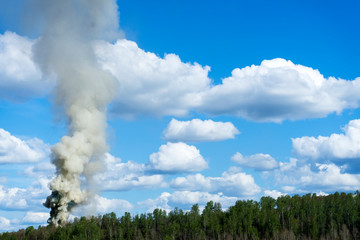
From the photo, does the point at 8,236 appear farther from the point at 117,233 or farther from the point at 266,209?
the point at 266,209

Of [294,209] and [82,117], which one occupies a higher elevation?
[82,117]

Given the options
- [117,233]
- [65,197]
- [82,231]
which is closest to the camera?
[65,197]

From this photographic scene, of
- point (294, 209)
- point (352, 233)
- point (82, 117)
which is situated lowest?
point (352, 233)

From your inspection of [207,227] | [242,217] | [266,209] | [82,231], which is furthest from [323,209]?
[82,231]

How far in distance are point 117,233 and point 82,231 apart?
1185 centimetres

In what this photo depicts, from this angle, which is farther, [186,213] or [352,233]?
[186,213]

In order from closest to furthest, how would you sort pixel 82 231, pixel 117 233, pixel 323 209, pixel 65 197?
pixel 65 197
pixel 82 231
pixel 117 233
pixel 323 209

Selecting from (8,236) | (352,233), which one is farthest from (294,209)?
(8,236)

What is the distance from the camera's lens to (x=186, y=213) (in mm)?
124688

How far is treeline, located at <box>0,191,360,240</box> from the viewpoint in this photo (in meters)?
110

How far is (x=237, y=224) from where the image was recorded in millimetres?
117312

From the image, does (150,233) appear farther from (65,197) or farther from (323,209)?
(323,209)

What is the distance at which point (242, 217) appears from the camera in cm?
11931

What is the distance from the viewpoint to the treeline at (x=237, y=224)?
10969cm
